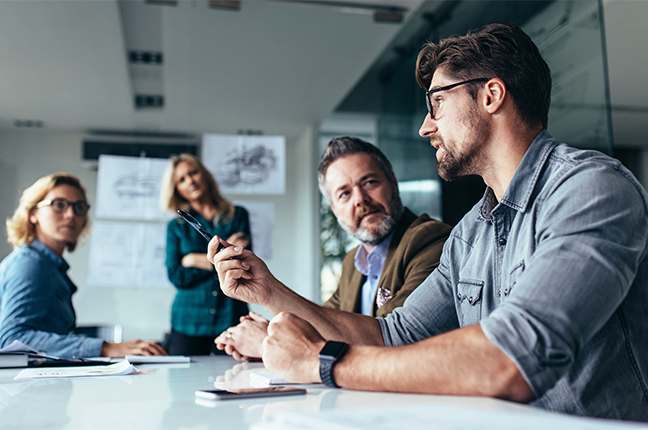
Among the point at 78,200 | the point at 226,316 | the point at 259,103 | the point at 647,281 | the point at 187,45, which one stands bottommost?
the point at 226,316

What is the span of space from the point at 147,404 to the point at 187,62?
2.92 meters

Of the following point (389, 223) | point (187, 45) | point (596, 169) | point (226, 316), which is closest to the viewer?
point (596, 169)

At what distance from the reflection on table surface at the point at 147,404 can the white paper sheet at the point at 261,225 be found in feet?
7.13

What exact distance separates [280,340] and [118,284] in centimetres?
248

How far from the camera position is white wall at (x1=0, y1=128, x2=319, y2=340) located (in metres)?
3.11

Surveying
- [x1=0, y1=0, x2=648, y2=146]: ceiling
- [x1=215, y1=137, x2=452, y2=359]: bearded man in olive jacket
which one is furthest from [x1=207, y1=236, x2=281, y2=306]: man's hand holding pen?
[x1=0, y1=0, x2=648, y2=146]: ceiling

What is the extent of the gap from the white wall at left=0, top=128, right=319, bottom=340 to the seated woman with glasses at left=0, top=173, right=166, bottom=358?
1.87 ft

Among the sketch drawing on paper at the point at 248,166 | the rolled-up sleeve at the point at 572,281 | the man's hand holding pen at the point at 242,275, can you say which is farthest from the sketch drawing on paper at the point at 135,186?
the rolled-up sleeve at the point at 572,281

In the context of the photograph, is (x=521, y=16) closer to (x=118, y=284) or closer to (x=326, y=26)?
(x=326, y=26)

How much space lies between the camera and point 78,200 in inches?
103

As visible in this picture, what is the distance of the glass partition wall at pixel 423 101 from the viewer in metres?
2.73

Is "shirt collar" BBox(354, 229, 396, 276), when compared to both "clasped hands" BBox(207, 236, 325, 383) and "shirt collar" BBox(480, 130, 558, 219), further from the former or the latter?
"shirt collar" BBox(480, 130, 558, 219)

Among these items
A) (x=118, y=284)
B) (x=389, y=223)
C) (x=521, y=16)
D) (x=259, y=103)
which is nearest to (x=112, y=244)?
(x=118, y=284)

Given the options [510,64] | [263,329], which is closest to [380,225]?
[263,329]
